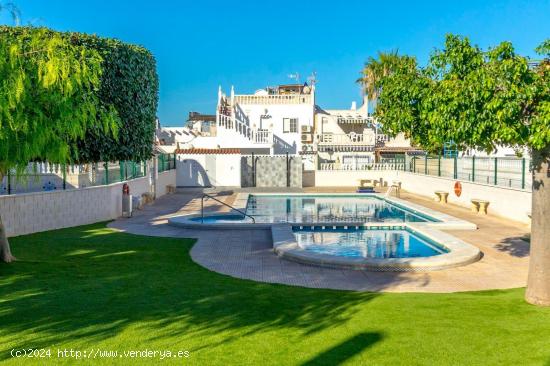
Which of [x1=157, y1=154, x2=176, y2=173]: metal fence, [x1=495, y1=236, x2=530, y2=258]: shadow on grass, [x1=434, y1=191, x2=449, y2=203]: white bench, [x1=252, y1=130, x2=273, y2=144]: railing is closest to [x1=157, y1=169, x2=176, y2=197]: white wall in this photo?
[x1=157, y1=154, x2=176, y2=173]: metal fence

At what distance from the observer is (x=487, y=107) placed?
7379mm

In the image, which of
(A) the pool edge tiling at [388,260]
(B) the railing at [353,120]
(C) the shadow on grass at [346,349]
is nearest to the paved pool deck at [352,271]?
(A) the pool edge tiling at [388,260]

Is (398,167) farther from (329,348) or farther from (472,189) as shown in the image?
(329,348)

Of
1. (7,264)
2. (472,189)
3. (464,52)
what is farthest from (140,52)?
(472,189)

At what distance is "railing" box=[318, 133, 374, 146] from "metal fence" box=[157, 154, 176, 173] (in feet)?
48.6

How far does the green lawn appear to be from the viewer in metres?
6.27

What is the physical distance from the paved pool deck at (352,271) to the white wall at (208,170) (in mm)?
20296

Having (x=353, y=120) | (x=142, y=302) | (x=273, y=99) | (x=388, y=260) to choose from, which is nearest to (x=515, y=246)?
(x=388, y=260)

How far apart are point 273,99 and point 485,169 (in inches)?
1215

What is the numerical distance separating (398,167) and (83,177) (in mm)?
27860

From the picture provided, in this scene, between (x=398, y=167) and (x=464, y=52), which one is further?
(x=398, y=167)

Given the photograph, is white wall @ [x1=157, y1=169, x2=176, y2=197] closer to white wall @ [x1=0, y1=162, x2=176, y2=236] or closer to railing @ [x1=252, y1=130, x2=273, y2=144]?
railing @ [x1=252, y1=130, x2=273, y2=144]

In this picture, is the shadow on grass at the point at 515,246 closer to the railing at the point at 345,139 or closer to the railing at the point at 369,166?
the railing at the point at 369,166

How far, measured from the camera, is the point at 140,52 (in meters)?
17.9
